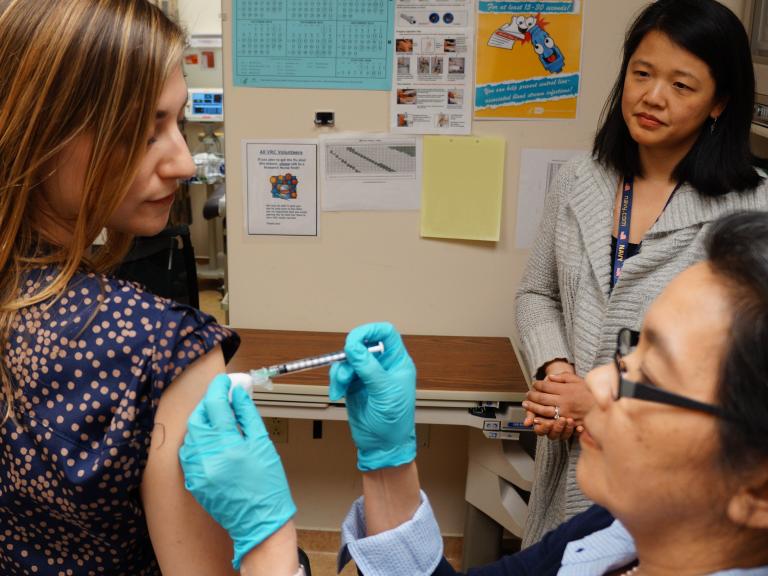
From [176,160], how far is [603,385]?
60cm

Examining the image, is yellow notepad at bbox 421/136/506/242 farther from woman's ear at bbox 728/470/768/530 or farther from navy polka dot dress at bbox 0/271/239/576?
woman's ear at bbox 728/470/768/530

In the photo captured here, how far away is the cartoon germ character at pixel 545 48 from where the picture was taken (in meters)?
2.35

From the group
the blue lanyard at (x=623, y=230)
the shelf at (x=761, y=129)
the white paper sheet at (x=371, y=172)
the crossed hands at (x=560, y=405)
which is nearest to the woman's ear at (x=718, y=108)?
the blue lanyard at (x=623, y=230)

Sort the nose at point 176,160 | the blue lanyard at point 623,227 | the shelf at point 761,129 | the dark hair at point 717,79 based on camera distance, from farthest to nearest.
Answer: the shelf at point 761,129
the blue lanyard at point 623,227
the dark hair at point 717,79
the nose at point 176,160

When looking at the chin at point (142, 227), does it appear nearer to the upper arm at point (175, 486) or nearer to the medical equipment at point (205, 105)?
the upper arm at point (175, 486)

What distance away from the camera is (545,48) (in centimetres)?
237

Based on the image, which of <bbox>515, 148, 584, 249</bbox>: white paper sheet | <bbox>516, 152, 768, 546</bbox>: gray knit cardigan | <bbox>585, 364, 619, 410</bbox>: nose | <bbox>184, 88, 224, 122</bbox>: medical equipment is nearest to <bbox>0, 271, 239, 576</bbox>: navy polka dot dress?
<bbox>585, 364, 619, 410</bbox>: nose

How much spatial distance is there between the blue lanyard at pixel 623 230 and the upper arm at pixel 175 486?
1.06 meters

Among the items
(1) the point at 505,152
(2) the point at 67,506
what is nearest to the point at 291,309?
(1) the point at 505,152

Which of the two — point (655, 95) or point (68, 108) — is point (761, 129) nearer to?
point (655, 95)

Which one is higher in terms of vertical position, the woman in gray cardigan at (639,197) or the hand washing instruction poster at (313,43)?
the hand washing instruction poster at (313,43)

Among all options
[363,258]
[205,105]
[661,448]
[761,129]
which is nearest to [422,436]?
[363,258]

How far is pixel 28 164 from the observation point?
35.8 inches

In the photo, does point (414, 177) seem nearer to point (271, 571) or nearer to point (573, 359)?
point (573, 359)
